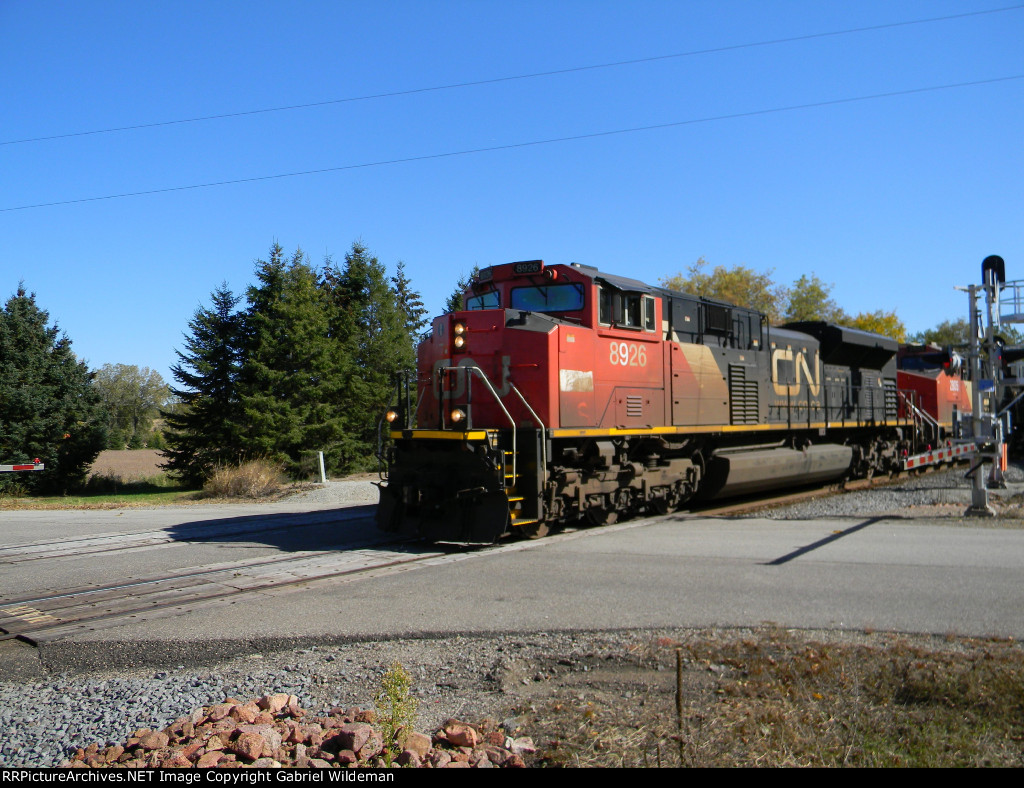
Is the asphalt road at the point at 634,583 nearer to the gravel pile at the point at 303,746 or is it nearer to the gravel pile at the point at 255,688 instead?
the gravel pile at the point at 255,688

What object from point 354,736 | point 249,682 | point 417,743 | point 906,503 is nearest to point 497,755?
point 417,743

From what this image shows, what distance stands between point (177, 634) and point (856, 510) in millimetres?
10593

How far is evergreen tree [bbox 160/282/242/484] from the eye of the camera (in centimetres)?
2741

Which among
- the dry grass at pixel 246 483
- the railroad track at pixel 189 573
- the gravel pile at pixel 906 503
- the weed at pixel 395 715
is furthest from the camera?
the dry grass at pixel 246 483

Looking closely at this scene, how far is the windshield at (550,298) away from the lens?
34.1 feet

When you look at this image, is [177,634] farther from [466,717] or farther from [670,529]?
[670,529]

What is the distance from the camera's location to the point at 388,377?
109 ft

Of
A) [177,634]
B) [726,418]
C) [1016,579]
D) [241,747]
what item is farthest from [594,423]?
[241,747]

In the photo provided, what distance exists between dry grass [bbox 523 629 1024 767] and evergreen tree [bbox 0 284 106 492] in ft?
91.4

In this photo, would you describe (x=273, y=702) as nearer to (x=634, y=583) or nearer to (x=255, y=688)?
(x=255, y=688)

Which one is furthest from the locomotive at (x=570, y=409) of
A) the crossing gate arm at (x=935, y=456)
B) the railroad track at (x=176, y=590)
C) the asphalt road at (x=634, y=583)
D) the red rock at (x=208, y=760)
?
the red rock at (x=208, y=760)

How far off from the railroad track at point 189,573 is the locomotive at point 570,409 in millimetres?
456

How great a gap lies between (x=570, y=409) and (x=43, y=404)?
2496cm

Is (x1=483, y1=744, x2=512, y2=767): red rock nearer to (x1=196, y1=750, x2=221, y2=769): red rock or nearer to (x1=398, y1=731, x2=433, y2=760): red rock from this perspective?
(x1=398, y1=731, x2=433, y2=760): red rock
